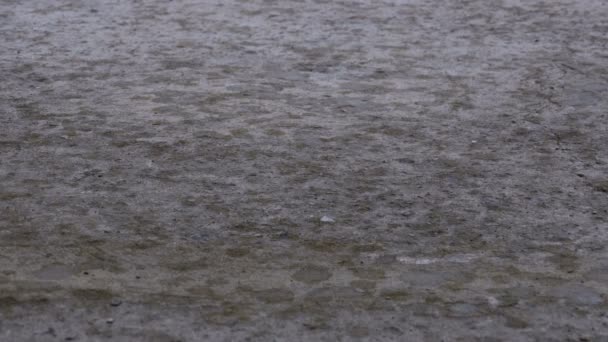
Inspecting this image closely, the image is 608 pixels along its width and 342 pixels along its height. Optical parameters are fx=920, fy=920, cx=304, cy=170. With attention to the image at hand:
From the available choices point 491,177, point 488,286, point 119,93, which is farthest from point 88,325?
point 119,93

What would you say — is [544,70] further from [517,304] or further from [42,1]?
[42,1]

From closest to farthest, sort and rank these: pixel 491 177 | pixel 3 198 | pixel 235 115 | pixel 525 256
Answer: pixel 525 256 → pixel 3 198 → pixel 491 177 → pixel 235 115

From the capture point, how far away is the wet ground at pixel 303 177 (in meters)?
2.41

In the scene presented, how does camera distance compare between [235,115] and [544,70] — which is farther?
[544,70]

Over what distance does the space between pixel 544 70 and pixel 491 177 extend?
1.31 m

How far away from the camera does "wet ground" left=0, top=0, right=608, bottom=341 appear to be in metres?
2.41

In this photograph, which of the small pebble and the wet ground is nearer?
the wet ground

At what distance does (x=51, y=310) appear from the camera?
2361 millimetres

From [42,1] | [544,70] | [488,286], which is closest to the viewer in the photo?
[488,286]

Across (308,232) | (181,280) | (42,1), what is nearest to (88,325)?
(181,280)

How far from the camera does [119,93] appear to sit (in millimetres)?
4043

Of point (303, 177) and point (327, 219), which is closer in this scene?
point (327, 219)

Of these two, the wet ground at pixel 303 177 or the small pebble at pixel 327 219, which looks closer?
the wet ground at pixel 303 177

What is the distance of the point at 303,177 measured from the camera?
3.23m
